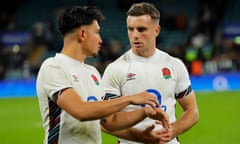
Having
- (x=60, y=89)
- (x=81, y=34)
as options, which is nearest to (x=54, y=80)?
(x=60, y=89)

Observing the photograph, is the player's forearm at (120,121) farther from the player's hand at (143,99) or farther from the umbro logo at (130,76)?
the umbro logo at (130,76)

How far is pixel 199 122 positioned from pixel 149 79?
29.8 ft

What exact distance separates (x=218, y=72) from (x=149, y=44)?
17076 millimetres

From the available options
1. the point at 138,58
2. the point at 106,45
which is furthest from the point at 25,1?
the point at 138,58

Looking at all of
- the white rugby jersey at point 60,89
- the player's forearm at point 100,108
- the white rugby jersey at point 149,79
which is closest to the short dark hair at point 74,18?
the white rugby jersey at point 60,89

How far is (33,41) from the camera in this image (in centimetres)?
2597

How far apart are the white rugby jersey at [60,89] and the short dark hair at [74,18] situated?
9.2 inches

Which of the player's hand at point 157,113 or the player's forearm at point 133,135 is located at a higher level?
the player's hand at point 157,113

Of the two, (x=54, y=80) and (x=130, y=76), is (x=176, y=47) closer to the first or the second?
(x=130, y=76)

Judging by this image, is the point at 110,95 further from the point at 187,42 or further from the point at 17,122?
the point at 187,42

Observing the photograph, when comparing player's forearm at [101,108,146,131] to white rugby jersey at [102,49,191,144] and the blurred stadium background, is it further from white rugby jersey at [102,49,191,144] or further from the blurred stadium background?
the blurred stadium background

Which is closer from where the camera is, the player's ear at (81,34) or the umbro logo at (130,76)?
the player's ear at (81,34)

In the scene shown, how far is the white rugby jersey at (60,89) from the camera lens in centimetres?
444

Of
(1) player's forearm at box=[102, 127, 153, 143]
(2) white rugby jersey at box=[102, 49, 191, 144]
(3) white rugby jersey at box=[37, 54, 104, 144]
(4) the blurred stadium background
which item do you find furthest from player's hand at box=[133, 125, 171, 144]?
(4) the blurred stadium background
